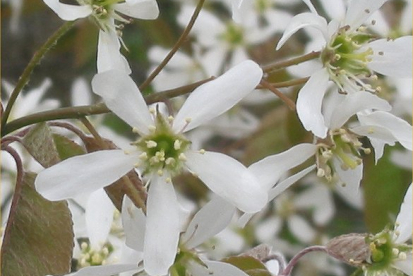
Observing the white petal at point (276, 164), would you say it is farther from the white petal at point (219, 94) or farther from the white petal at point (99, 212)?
the white petal at point (99, 212)

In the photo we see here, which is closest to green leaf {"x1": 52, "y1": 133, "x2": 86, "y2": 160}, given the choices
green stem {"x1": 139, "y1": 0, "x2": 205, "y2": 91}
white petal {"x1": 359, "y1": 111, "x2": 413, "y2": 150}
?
green stem {"x1": 139, "y1": 0, "x2": 205, "y2": 91}

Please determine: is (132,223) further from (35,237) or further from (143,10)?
(143,10)

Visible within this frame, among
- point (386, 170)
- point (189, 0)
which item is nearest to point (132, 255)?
point (386, 170)

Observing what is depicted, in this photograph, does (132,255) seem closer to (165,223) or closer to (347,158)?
(165,223)

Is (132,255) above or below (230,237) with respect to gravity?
above

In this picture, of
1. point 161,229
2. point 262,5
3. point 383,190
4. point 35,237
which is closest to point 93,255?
point 35,237

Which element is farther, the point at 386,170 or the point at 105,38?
the point at 386,170

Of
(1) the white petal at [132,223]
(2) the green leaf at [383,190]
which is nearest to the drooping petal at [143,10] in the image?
(1) the white petal at [132,223]
